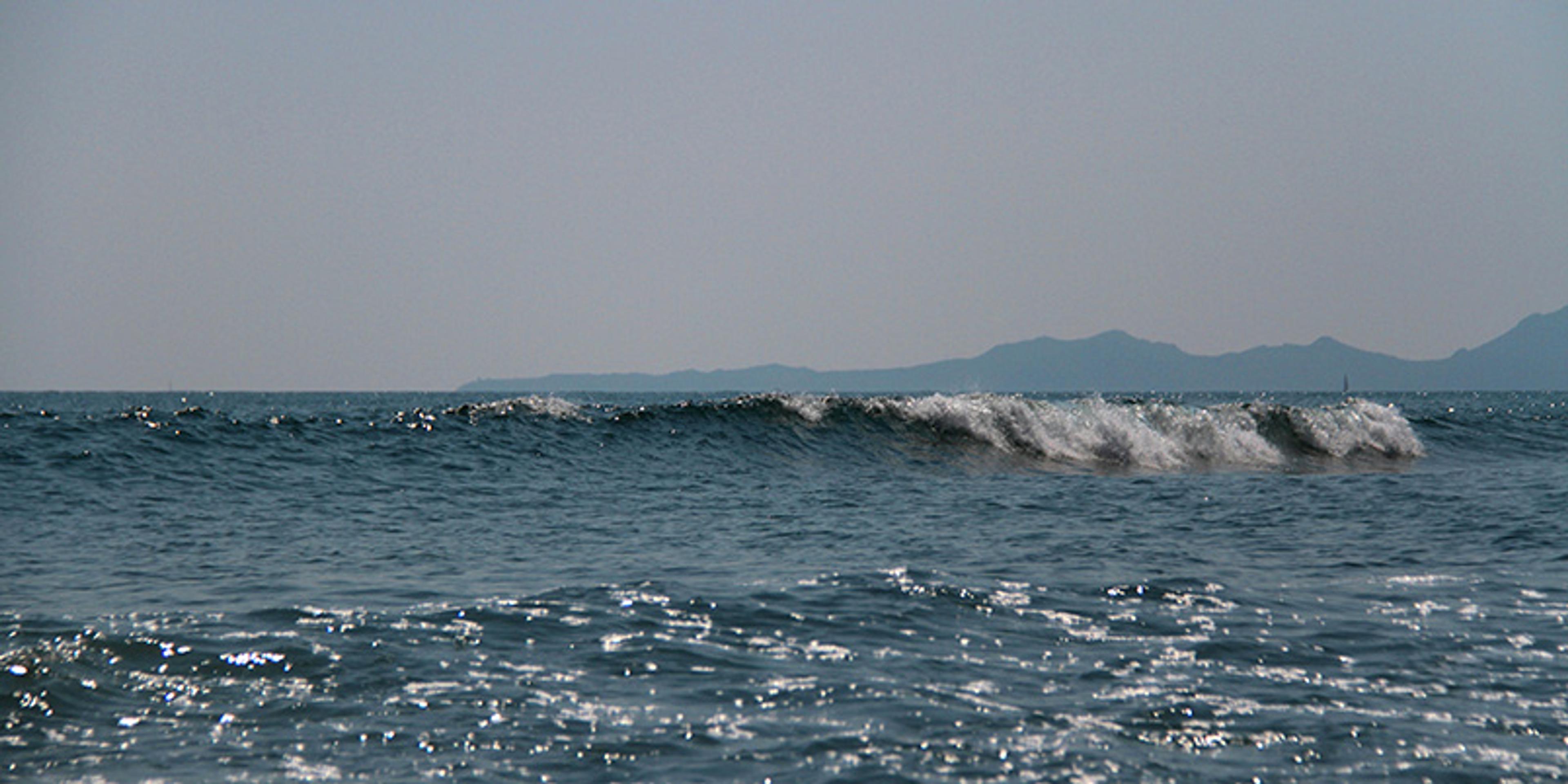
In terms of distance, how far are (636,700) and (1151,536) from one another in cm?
983

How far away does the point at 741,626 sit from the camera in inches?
365

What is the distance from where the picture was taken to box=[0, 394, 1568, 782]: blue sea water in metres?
6.32

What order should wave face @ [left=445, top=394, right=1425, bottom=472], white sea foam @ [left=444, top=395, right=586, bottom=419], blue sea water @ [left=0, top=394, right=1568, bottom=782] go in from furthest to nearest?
wave face @ [left=445, top=394, right=1425, bottom=472] < white sea foam @ [left=444, top=395, right=586, bottom=419] < blue sea water @ [left=0, top=394, right=1568, bottom=782]

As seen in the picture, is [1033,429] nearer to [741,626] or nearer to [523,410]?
[523,410]

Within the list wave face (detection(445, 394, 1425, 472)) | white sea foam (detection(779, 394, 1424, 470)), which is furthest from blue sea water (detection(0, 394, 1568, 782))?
white sea foam (detection(779, 394, 1424, 470))

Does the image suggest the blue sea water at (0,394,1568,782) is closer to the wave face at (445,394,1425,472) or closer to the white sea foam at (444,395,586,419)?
the white sea foam at (444,395,586,419)

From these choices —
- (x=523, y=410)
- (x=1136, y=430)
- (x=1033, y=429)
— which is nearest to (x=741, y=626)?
(x=523, y=410)

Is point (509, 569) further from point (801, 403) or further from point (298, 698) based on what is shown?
point (801, 403)

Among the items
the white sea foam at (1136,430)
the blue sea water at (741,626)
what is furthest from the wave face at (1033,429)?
the blue sea water at (741,626)

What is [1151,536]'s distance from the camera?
15227 mm

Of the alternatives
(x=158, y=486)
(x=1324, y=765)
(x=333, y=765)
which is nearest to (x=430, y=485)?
(x=158, y=486)

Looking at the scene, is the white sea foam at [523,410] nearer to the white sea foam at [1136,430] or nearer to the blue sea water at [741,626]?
the white sea foam at [1136,430]

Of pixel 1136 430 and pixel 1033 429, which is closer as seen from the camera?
pixel 1033 429

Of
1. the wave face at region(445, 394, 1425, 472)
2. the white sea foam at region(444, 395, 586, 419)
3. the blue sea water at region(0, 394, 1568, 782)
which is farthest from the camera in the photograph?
the wave face at region(445, 394, 1425, 472)
